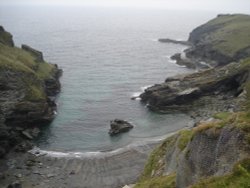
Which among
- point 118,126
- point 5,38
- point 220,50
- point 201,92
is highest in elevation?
point 5,38

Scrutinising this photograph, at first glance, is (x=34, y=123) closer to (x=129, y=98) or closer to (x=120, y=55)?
(x=129, y=98)

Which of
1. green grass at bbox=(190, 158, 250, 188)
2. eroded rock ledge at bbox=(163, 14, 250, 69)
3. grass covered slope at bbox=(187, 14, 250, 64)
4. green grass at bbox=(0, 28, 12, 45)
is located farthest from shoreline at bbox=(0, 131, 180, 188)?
grass covered slope at bbox=(187, 14, 250, 64)

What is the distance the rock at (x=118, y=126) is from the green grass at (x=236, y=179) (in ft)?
226

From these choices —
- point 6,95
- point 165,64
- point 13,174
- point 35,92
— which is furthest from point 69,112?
point 165,64

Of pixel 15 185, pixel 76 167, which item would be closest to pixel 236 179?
pixel 15 185

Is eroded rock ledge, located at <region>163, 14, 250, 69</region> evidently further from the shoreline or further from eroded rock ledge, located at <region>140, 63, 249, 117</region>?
the shoreline

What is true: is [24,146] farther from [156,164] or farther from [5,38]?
[5,38]

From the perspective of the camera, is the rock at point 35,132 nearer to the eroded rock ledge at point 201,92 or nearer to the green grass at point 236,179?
the eroded rock ledge at point 201,92

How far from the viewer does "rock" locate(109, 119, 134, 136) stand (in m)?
88.1

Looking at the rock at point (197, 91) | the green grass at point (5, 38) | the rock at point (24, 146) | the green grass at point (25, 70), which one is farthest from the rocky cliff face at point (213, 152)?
the green grass at point (5, 38)

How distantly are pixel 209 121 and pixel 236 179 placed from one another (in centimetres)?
1894

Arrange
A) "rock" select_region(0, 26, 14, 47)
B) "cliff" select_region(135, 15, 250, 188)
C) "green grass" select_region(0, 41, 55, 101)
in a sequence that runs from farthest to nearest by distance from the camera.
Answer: "rock" select_region(0, 26, 14, 47), "green grass" select_region(0, 41, 55, 101), "cliff" select_region(135, 15, 250, 188)

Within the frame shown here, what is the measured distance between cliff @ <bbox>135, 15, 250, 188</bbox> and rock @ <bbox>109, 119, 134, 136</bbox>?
637 inches

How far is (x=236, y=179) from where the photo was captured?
1827 centimetres
